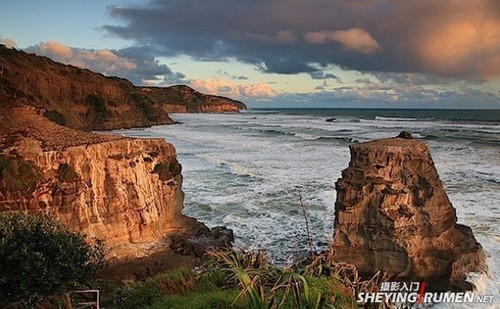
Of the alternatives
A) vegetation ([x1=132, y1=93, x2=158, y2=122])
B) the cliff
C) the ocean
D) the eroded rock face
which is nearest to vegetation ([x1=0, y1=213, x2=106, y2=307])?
the ocean

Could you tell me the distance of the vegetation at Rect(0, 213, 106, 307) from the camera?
324 inches

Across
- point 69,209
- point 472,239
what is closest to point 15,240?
point 69,209

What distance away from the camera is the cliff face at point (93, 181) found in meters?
13.0

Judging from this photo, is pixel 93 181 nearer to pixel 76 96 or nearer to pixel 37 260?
pixel 37 260

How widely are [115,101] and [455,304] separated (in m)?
73.8

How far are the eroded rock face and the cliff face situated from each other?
21.4ft

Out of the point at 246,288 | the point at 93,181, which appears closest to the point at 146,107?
the point at 93,181

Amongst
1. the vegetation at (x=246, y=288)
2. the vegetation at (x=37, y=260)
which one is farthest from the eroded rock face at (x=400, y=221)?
the vegetation at (x=37, y=260)

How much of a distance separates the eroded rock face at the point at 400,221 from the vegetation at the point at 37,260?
8.19 meters

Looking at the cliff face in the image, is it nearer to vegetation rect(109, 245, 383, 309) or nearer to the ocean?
the ocean

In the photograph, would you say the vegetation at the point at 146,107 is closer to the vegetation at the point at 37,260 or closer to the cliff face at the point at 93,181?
the cliff face at the point at 93,181

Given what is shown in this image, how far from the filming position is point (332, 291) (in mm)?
8258

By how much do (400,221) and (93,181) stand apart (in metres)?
9.68

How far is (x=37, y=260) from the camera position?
840 cm
